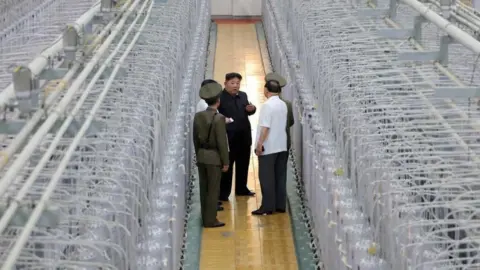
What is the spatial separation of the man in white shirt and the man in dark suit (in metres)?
0.39

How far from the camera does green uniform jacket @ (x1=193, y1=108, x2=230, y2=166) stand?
770 cm

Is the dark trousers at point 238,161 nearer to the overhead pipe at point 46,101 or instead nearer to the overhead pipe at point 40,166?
the overhead pipe at point 46,101

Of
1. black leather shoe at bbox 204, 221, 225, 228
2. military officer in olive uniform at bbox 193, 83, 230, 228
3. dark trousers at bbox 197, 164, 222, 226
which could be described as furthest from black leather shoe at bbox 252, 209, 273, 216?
military officer in olive uniform at bbox 193, 83, 230, 228

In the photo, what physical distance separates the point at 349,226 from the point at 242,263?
8.16ft

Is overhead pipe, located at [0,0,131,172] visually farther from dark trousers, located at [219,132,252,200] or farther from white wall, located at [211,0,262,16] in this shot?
white wall, located at [211,0,262,16]

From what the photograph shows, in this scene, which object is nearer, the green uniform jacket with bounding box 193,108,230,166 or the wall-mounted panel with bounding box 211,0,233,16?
the green uniform jacket with bounding box 193,108,230,166

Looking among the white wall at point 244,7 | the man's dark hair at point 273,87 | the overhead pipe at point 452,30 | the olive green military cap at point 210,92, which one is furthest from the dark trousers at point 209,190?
the white wall at point 244,7

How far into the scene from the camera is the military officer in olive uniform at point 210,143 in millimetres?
7715

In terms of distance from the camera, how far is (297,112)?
8.88 m

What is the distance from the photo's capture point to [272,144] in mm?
8141

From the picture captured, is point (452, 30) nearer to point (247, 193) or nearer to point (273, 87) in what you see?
point (273, 87)

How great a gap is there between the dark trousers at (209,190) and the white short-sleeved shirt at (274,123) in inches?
22.1

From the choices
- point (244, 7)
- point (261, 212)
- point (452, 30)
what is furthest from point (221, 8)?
point (452, 30)

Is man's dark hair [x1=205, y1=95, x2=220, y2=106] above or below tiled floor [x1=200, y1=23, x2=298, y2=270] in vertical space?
above
